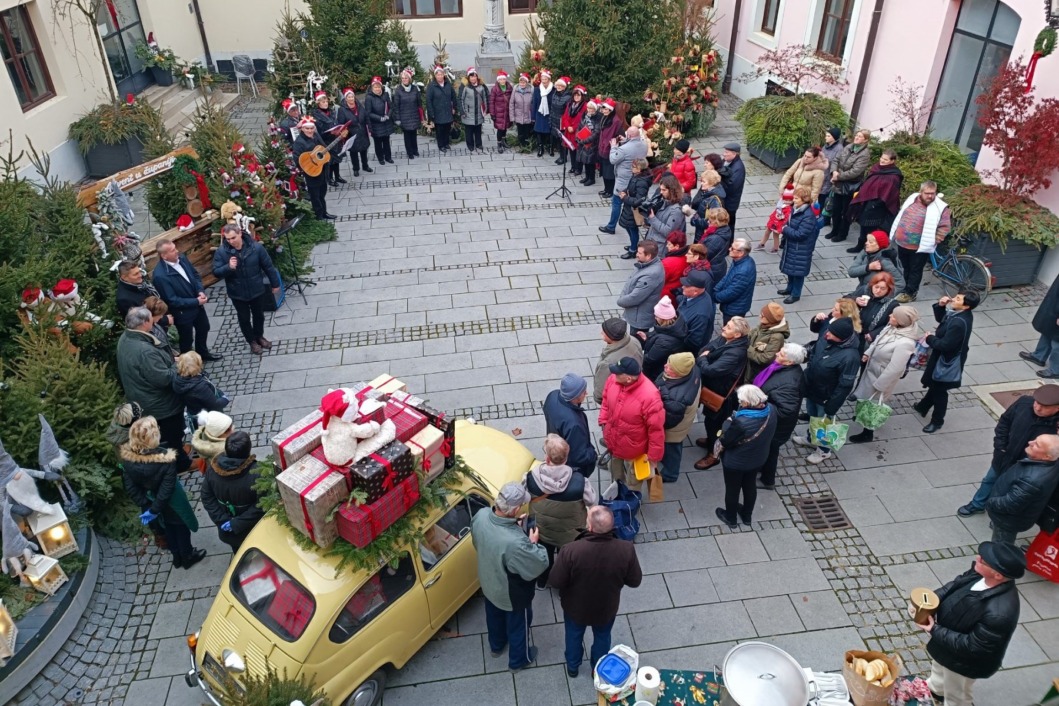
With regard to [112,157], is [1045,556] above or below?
below

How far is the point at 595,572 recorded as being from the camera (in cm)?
492

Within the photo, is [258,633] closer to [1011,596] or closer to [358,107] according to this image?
[1011,596]

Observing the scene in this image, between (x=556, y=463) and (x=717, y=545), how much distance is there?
228cm

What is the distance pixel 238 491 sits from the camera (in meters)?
5.78

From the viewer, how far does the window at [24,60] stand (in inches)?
527

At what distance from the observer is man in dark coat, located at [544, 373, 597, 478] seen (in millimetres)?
6195

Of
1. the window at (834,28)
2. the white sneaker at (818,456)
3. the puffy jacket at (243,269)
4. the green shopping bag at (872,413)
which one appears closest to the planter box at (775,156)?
the window at (834,28)

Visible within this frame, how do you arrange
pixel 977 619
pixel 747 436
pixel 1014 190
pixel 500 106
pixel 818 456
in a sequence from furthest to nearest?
pixel 500 106, pixel 1014 190, pixel 818 456, pixel 747 436, pixel 977 619

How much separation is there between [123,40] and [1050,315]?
19736mm

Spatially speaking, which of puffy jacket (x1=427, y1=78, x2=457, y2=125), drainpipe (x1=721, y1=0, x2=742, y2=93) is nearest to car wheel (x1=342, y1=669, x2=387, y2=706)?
puffy jacket (x1=427, y1=78, x2=457, y2=125)

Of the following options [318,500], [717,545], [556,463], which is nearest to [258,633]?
[318,500]

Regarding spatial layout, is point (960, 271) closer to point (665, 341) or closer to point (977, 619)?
point (665, 341)

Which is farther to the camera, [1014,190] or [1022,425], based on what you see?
[1014,190]

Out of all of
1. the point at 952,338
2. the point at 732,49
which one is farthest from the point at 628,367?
the point at 732,49
